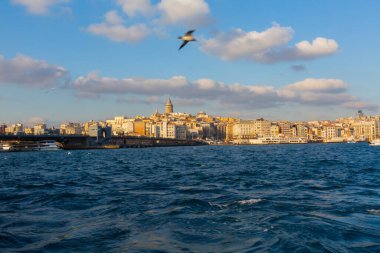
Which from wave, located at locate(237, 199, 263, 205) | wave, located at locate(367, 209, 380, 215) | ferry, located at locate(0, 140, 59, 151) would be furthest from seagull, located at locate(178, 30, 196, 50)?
ferry, located at locate(0, 140, 59, 151)

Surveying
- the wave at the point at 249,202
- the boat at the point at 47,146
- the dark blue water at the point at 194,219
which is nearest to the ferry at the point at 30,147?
the boat at the point at 47,146

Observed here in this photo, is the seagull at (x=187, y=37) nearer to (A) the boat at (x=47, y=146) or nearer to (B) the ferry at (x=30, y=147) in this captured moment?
(B) the ferry at (x=30, y=147)

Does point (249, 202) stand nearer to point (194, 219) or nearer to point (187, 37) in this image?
point (194, 219)

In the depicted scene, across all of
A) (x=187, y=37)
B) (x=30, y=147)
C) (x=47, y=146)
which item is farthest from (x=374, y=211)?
(x=47, y=146)

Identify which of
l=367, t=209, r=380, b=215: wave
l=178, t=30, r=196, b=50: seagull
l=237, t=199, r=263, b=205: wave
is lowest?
l=367, t=209, r=380, b=215: wave

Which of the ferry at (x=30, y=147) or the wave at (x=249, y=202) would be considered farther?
the ferry at (x=30, y=147)

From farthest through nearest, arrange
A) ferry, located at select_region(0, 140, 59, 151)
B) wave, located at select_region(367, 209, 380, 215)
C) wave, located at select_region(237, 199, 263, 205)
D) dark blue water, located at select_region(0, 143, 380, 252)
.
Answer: ferry, located at select_region(0, 140, 59, 151)
wave, located at select_region(237, 199, 263, 205)
wave, located at select_region(367, 209, 380, 215)
dark blue water, located at select_region(0, 143, 380, 252)

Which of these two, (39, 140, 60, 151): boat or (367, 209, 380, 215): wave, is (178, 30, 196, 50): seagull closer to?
(367, 209, 380, 215): wave

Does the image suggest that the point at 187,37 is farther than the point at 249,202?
No

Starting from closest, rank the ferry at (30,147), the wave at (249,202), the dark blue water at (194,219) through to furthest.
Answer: the dark blue water at (194,219), the wave at (249,202), the ferry at (30,147)

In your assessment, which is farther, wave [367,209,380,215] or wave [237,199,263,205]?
wave [237,199,263,205]

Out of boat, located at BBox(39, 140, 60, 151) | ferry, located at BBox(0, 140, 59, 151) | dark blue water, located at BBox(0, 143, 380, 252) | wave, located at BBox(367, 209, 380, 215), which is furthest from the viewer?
boat, located at BBox(39, 140, 60, 151)

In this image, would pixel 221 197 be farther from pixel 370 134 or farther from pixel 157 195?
pixel 370 134

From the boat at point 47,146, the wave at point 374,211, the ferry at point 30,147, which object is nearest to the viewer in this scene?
the wave at point 374,211
